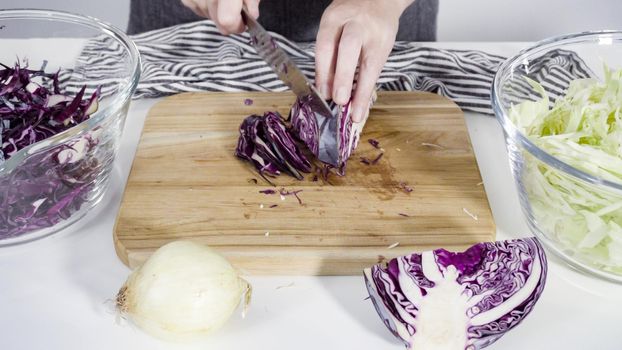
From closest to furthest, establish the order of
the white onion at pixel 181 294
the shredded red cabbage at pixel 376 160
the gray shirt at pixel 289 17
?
the white onion at pixel 181 294
the shredded red cabbage at pixel 376 160
the gray shirt at pixel 289 17

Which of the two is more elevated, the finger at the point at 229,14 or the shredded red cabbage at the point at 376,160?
the finger at the point at 229,14

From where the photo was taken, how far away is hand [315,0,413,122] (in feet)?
5.81

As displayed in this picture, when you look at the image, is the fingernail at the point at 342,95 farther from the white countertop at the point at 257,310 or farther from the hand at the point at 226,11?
the white countertop at the point at 257,310

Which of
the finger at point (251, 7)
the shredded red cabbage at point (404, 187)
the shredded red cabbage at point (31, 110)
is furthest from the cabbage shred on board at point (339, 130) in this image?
the shredded red cabbage at point (31, 110)

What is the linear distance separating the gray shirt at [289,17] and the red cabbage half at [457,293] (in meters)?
1.24

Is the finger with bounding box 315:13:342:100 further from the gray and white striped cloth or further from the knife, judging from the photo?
the gray and white striped cloth

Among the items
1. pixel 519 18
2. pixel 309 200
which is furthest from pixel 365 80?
pixel 519 18

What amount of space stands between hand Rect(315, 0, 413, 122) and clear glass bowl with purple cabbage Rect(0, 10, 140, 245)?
46cm

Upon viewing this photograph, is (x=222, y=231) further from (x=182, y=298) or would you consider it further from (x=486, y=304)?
(x=486, y=304)

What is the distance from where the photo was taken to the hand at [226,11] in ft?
5.93

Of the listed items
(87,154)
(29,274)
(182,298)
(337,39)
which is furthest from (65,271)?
(337,39)

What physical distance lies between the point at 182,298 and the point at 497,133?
110 centimetres

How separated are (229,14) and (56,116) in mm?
493

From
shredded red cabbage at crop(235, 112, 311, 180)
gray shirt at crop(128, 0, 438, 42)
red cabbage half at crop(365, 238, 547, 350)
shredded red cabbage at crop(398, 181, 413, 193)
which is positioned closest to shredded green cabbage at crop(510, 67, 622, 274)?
red cabbage half at crop(365, 238, 547, 350)
